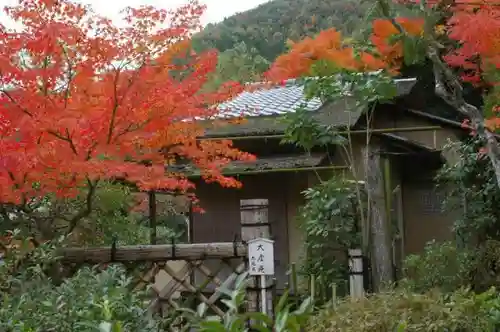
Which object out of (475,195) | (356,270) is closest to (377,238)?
(356,270)

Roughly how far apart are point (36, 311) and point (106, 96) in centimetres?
339

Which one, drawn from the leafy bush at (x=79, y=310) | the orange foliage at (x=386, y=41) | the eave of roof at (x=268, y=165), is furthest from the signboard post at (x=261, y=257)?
the orange foliage at (x=386, y=41)

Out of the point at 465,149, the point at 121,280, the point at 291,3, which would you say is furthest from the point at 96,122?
the point at 291,3

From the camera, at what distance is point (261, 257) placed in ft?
21.8

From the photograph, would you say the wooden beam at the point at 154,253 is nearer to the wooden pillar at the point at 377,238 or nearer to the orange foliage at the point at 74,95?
the orange foliage at the point at 74,95

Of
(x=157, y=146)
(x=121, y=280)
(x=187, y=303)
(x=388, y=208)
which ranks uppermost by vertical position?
(x=157, y=146)

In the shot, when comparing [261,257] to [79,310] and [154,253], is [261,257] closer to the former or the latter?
[154,253]

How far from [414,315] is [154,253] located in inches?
137

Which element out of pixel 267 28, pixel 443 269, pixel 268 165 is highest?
pixel 267 28

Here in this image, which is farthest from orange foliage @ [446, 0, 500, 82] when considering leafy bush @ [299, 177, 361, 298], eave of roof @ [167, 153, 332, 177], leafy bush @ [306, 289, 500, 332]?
leafy bush @ [306, 289, 500, 332]

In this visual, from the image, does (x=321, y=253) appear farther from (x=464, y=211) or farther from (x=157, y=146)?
(x=157, y=146)

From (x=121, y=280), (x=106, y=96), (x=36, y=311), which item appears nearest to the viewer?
(x=36, y=311)

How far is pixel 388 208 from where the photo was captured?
986 cm

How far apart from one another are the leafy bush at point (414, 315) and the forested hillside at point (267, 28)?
69.5ft
